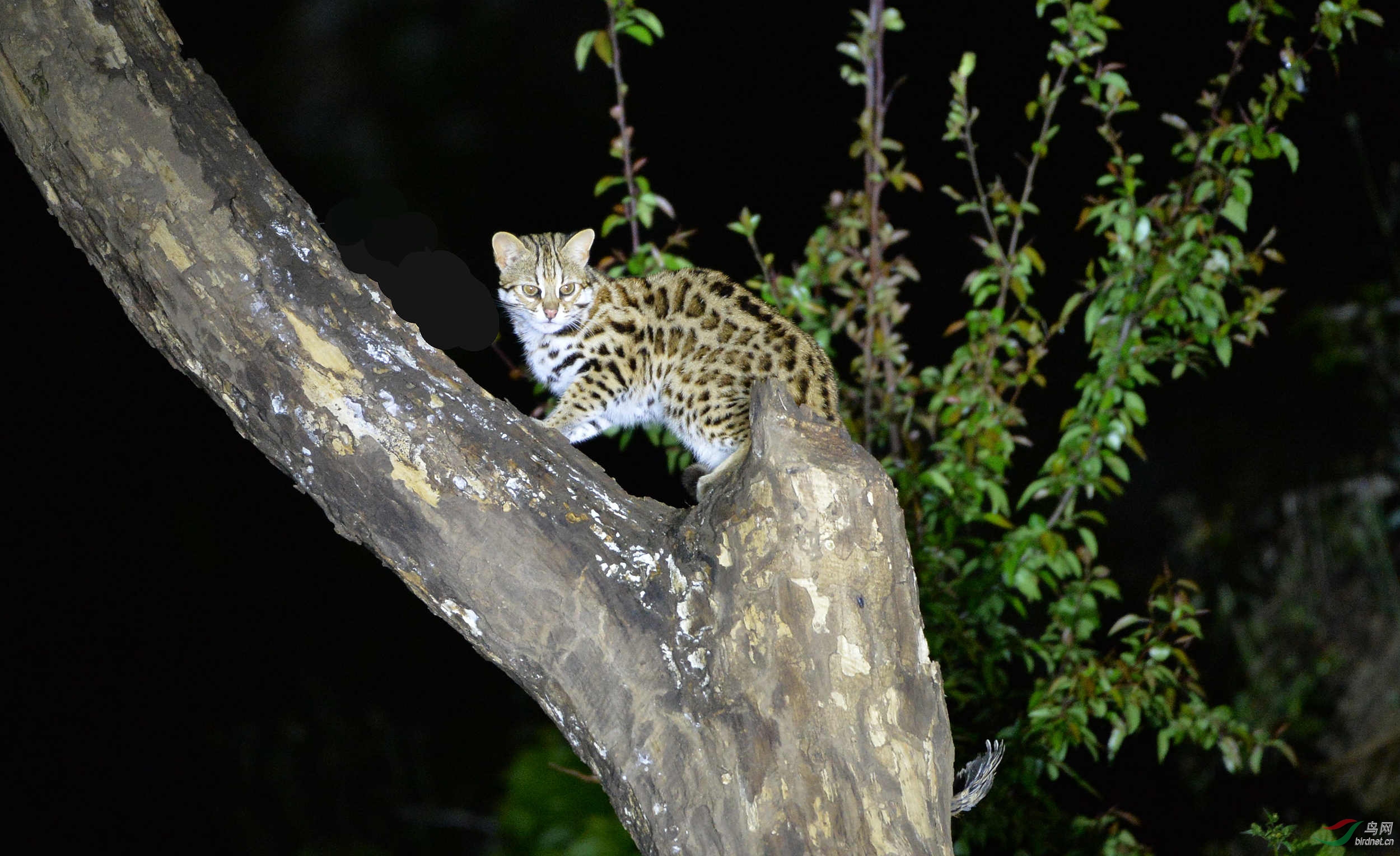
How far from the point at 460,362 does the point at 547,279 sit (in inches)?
59.8

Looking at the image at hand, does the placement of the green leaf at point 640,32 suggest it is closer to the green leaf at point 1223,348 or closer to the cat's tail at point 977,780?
the green leaf at point 1223,348

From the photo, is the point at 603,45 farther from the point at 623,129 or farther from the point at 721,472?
the point at 721,472

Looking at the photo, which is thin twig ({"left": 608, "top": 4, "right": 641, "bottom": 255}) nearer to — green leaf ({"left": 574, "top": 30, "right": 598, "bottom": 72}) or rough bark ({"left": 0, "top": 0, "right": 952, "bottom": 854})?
green leaf ({"left": 574, "top": 30, "right": 598, "bottom": 72})

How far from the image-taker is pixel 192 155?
6.28 feet

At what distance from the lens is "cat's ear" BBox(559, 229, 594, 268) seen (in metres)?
2.83

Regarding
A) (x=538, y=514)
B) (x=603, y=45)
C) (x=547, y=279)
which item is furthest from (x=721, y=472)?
(x=603, y=45)

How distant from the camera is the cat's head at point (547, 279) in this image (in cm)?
277

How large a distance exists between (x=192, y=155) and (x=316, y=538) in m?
4.01

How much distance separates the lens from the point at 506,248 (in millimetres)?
2895

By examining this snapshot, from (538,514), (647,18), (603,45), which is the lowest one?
(538,514)

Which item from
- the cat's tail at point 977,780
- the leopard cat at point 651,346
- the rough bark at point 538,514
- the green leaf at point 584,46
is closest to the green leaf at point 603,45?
the green leaf at point 584,46

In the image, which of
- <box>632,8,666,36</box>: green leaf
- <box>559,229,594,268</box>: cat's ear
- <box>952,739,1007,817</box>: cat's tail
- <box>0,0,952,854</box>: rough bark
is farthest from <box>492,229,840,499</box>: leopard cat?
<box>952,739,1007,817</box>: cat's tail

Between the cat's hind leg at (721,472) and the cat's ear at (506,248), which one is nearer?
the cat's hind leg at (721,472)

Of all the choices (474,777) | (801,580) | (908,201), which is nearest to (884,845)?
(801,580)
